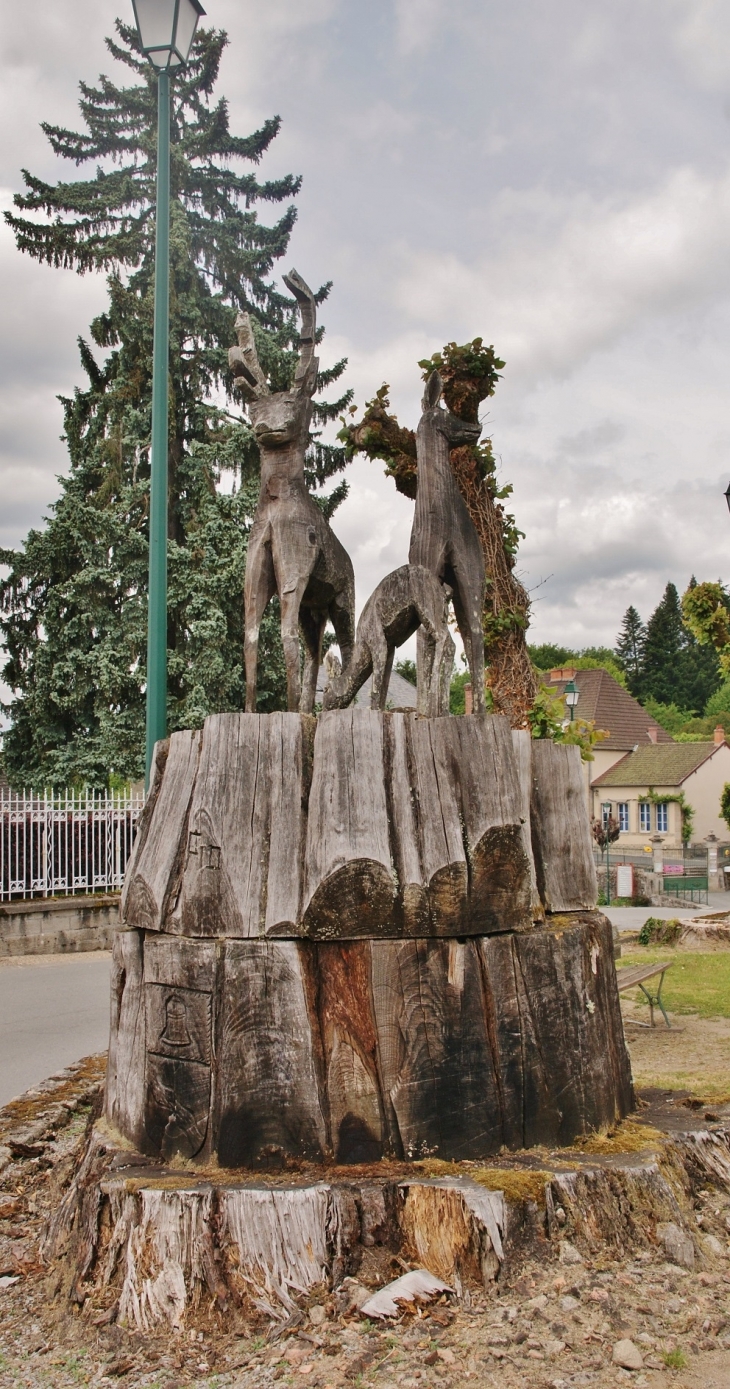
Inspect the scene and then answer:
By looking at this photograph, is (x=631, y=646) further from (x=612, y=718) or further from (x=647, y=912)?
(x=647, y=912)

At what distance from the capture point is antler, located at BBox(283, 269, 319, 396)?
446cm

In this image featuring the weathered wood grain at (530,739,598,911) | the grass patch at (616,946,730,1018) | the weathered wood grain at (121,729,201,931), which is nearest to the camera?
the weathered wood grain at (121,729,201,931)

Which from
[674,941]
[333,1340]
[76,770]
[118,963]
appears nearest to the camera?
[333,1340]

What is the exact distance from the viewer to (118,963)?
389cm

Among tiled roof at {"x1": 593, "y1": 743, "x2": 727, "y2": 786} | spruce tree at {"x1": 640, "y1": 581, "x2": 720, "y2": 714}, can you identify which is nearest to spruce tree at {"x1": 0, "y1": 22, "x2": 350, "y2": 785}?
tiled roof at {"x1": 593, "y1": 743, "x2": 727, "y2": 786}

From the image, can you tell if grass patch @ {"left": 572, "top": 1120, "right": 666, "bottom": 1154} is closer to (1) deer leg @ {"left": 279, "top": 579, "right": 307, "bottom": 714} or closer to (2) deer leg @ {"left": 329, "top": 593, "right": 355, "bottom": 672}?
(1) deer leg @ {"left": 279, "top": 579, "right": 307, "bottom": 714}

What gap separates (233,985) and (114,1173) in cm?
73

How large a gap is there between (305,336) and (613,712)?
4020 cm

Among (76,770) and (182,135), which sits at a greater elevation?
(182,135)

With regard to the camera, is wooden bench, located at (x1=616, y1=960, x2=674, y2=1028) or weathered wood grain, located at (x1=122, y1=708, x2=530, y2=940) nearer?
weathered wood grain, located at (x1=122, y1=708, x2=530, y2=940)

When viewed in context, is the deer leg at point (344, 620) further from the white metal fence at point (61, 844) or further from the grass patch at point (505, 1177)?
the white metal fence at point (61, 844)

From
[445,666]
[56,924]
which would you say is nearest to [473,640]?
[445,666]

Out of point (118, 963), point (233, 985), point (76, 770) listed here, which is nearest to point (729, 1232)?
point (233, 985)

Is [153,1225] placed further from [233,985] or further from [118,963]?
[118,963]
